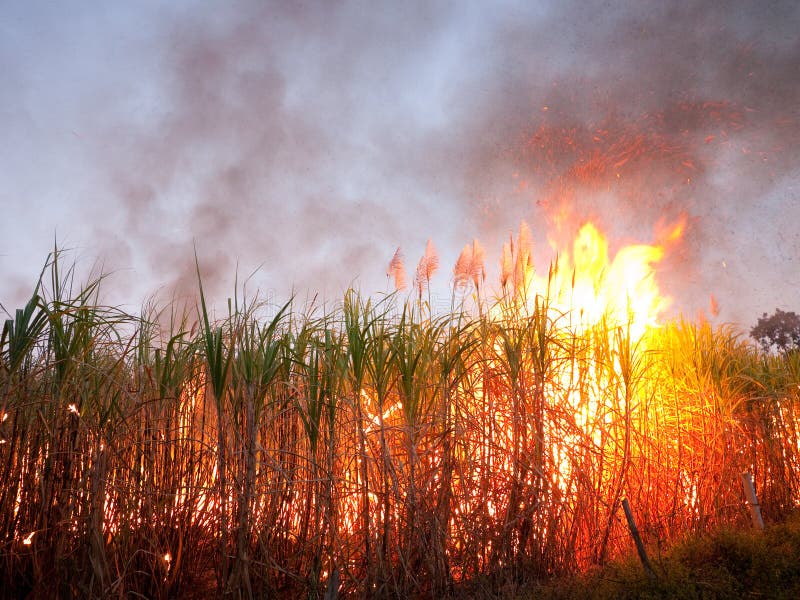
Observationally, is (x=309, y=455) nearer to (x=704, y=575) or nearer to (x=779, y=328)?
(x=704, y=575)

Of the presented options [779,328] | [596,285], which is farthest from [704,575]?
[779,328]

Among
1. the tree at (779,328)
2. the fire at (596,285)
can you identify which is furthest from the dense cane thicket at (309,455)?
the tree at (779,328)

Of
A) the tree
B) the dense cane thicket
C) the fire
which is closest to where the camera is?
the dense cane thicket

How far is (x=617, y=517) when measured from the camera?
4.10 metres

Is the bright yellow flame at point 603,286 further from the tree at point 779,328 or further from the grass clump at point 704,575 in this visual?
the tree at point 779,328

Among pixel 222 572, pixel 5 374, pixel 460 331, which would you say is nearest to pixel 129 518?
pixel 222 572

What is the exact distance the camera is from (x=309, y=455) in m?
3.34

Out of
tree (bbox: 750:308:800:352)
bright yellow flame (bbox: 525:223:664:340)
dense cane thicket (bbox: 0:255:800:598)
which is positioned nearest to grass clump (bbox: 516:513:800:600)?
dense cane thicket (bbox: 0:255:800:598)

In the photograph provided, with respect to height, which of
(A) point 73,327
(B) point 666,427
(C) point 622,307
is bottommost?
(B) point 666,427

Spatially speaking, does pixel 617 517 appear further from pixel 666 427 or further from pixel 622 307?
pixel 622 307

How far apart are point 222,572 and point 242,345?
111 cm

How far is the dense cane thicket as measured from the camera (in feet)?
9.61

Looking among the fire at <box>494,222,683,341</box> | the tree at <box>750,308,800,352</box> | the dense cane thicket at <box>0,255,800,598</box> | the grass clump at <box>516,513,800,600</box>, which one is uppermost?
the tree at <box>750,308,800,352</box>

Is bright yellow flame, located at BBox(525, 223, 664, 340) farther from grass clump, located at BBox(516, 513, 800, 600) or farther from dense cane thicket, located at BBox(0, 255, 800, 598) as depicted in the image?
grass clump, located at BBox(516, 513, 800, 600)
